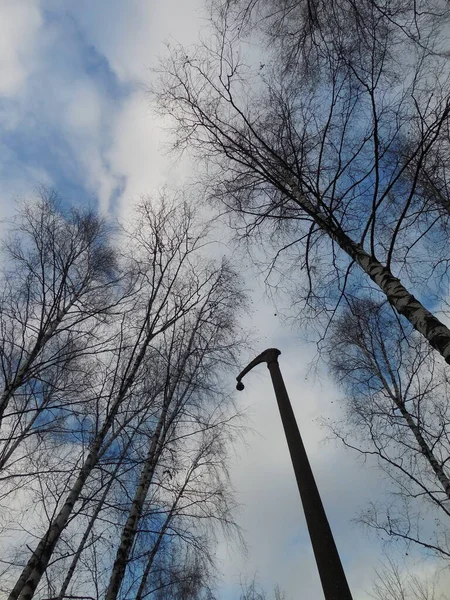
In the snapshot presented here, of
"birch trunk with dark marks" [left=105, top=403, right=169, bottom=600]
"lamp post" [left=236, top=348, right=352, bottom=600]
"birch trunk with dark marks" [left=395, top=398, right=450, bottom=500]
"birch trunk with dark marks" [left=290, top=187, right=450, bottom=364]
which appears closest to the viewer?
"lamp post" [left=236, top=348, right=352, bottom=600]

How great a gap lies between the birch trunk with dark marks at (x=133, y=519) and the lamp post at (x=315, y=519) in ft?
12.5

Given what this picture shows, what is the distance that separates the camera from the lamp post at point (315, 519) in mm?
1806

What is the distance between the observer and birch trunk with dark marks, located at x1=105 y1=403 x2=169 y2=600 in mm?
5016

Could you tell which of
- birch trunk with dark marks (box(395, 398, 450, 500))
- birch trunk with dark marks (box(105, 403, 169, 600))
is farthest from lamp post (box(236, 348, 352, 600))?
birch trunk with dark marks (box(395, 398, 450, 500))

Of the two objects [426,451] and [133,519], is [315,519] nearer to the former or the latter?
[133,519]

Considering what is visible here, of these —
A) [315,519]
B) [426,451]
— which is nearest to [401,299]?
[315,519]

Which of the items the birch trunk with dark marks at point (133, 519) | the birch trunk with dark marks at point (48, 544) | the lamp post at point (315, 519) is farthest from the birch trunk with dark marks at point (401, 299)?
the birch trunk with dark marks at point (133, 519)

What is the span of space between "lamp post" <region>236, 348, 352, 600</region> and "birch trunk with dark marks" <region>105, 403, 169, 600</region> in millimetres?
3801

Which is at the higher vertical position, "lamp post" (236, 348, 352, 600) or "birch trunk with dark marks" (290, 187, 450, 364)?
"birch trunk with dark marks" (290, 187, 450, 364)

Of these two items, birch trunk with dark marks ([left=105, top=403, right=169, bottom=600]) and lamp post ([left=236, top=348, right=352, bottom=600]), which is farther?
birch trunk with dark marks ([left=105, top=403, right=169, bottom=600])

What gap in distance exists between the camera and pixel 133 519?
5656 millimetres

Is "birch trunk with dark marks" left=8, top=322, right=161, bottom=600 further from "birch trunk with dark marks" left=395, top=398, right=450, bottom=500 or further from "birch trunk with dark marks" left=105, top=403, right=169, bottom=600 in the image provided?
"birch trunk with dark marks" left=395, top=398, right=450, bottom=500

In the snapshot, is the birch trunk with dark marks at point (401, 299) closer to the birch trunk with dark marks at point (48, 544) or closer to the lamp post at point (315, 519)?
the lamp post at point (315, 519)

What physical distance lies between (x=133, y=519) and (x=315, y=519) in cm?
472
